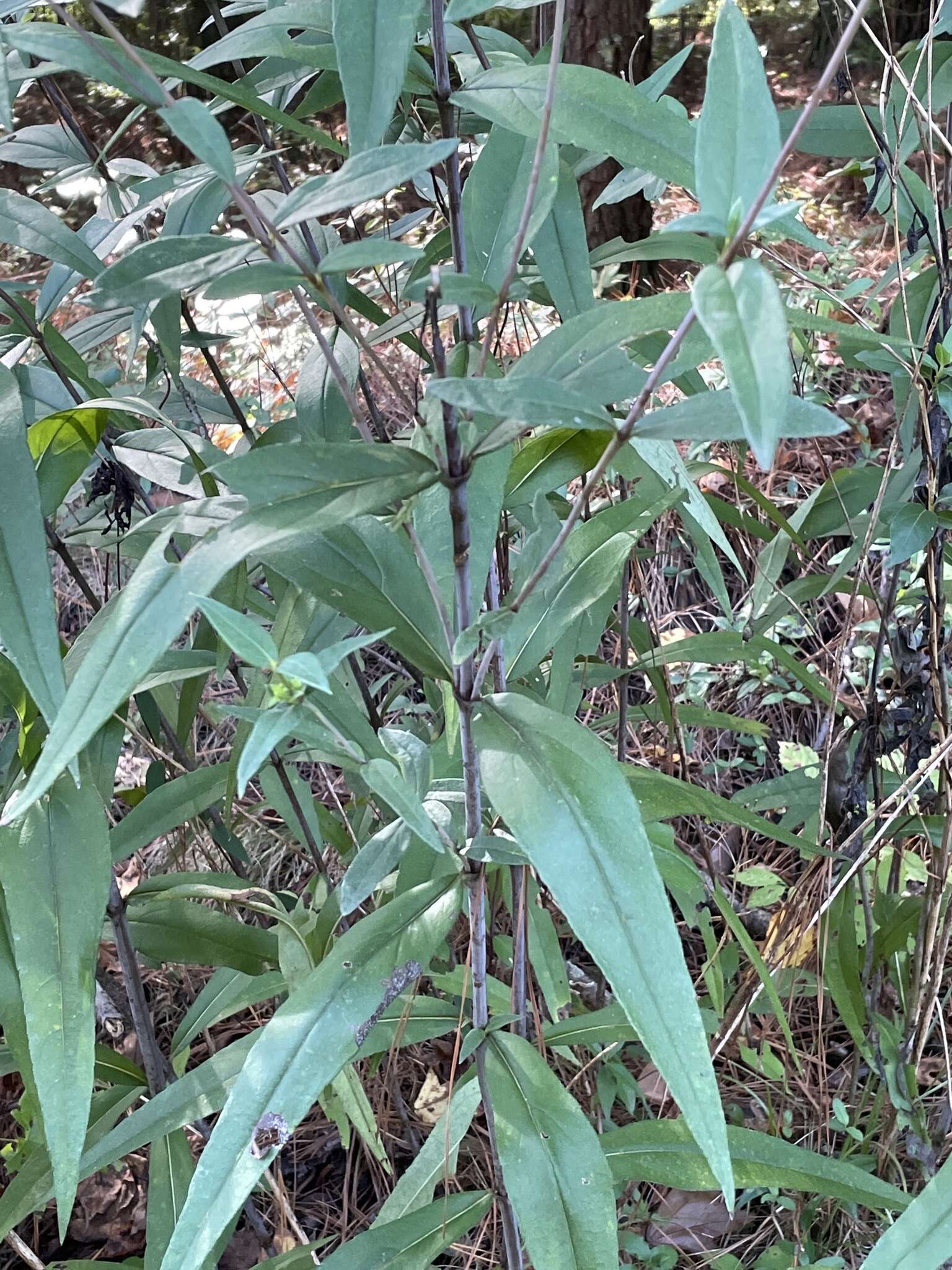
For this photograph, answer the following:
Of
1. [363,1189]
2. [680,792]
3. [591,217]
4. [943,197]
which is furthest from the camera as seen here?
[591,217]

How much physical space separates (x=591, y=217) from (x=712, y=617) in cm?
104

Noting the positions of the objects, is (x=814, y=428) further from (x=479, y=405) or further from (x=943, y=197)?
(x=943, y=197)

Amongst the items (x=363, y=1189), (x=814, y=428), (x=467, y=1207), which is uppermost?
(x=814, y=428)

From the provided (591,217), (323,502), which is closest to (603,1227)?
(323,502)

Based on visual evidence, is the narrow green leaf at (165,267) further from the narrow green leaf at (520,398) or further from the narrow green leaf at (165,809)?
the narrow green leaf at (165,809)

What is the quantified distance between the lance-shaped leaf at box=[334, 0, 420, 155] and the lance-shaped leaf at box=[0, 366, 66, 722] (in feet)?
0.82

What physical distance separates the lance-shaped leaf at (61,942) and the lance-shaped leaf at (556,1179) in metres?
0.22

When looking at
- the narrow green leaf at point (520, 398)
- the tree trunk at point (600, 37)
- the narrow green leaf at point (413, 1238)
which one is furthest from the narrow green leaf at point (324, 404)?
the tree trunk at point (600, 37)

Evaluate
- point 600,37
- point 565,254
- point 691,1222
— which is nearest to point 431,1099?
point 691,1222

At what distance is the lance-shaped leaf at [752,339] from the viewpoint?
286mm

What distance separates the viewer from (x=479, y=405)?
0.36 m

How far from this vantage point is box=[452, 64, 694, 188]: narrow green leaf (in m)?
0.48

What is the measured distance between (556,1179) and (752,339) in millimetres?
456

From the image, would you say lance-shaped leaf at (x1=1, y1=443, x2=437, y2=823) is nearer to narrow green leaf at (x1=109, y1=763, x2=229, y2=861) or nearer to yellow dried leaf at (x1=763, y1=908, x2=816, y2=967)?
narrow green leaf at (x1=109, y1=763, x2=229, y2=861)
